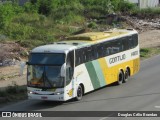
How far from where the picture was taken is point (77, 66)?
81.0 ft

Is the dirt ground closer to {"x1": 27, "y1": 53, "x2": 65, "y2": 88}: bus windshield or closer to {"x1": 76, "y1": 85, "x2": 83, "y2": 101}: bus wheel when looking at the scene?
{"x1": 27, "y1": 53, "x2": 65, "y2": 88}: bus windshield

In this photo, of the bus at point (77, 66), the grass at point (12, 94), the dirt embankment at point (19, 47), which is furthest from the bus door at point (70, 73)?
the dirt embankment at point (19, 47)

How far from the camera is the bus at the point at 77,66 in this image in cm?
2359

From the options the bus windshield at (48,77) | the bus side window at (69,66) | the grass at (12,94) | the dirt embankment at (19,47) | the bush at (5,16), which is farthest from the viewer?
the bush at (5,16)

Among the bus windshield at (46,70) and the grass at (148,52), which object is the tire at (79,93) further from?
the grass at (148,52)

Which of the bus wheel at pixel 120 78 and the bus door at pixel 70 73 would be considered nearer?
the bus door at pixel 70 73

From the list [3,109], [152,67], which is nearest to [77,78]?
[3,109]

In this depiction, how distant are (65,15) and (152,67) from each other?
2398cm

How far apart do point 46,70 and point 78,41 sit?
314 centimetres

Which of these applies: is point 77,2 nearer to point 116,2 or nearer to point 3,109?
point 116,2

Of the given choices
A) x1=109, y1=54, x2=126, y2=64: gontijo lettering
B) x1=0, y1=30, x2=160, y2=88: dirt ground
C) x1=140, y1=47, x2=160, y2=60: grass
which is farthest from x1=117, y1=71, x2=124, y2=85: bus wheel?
x1=140, y1=47, x2=160, y2=60: grass

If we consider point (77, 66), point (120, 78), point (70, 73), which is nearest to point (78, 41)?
point (77, 66)

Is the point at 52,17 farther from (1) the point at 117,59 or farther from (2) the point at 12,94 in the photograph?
(2) the point at 12,94

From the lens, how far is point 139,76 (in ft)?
102
